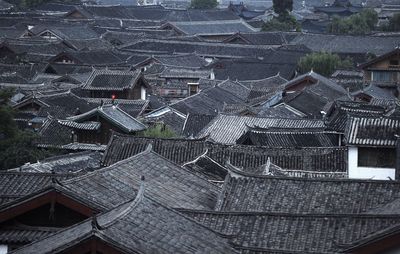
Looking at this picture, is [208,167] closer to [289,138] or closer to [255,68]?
[289,138]

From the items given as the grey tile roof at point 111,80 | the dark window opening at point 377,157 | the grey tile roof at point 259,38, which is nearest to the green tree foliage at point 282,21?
the grey tile roof at point 259,38

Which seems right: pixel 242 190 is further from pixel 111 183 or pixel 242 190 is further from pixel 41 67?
pixel 41 67

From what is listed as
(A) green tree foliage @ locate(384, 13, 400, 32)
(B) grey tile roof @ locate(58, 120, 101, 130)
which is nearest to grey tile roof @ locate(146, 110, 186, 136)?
(B) grey tile roof @ locate(58, 120, 101, 130)

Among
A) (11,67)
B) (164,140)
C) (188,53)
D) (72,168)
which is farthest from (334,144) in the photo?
(188,53)

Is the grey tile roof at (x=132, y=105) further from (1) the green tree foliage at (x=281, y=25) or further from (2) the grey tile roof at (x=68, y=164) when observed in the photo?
(1) the green tree foliage at (x=281, y=25)

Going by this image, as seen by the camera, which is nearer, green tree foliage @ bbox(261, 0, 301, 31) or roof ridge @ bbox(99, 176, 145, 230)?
roof ridge @ bbox(99, 176, 145, 230)

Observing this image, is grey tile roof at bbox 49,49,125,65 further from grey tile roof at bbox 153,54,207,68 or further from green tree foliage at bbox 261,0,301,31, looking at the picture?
green tree foliage at bbox 261,0,301,31
